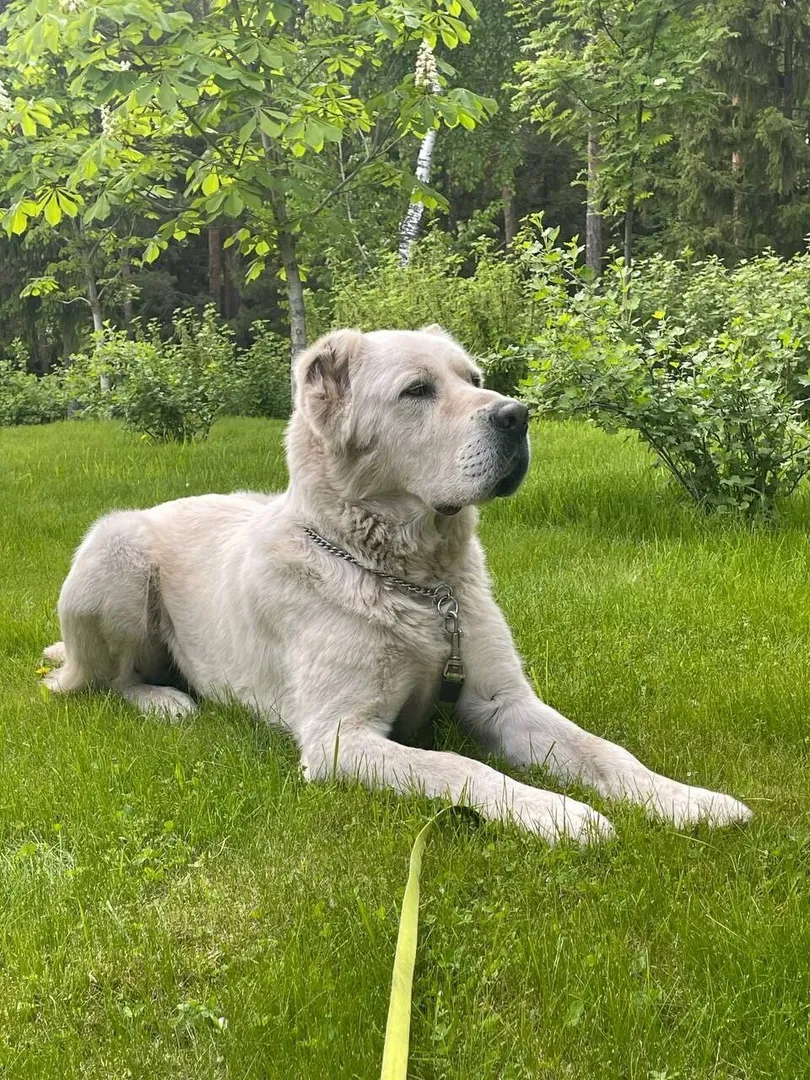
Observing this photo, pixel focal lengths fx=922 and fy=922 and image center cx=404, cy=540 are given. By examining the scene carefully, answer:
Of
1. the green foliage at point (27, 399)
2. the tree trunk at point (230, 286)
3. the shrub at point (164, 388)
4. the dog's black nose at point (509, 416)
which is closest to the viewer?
the dog's black nose at point (509, 416)

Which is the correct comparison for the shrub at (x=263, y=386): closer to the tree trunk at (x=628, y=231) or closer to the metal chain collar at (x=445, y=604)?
the tree trunk at (x=628, y=231)

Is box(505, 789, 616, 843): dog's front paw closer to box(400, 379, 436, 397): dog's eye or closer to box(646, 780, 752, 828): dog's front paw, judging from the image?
box(646, 780, 752, 828): dog's front paw

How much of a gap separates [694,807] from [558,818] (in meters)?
0.40

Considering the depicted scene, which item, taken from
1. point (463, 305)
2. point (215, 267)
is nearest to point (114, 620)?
point (463, 305)

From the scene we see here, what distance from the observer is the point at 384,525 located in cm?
309

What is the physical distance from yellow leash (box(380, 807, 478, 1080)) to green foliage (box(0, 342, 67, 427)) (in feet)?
63.6

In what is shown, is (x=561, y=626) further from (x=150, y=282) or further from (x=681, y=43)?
(x=150, y=282)

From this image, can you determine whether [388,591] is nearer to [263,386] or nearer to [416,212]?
[263,386]

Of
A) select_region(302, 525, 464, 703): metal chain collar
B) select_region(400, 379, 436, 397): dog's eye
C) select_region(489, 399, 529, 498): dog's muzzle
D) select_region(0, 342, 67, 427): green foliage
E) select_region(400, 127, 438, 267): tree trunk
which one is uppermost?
select_region(400, 127, 438, 267): tree trunk

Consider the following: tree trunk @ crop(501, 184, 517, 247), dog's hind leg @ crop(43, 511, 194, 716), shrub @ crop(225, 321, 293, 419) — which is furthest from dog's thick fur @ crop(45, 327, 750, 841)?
tree trunk @ crop(501, 184, 517, 247)

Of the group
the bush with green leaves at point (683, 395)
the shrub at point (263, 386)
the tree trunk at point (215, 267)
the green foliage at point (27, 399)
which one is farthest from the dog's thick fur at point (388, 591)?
the tree trunk at point (215, 267)

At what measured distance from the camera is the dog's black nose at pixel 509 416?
290cm

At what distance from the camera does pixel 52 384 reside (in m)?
21.3

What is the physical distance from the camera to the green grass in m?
1.68
